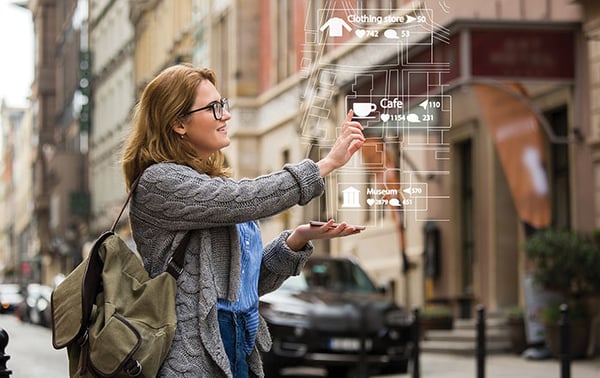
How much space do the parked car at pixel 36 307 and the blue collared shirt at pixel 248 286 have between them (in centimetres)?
3525

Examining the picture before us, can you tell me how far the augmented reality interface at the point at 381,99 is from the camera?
3.85m

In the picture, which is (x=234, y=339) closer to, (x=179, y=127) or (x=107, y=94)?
(x=179, y=127)

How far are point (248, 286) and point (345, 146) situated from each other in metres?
0.49

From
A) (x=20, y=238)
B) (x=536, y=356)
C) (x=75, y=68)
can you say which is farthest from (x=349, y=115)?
(x=20, y=238)

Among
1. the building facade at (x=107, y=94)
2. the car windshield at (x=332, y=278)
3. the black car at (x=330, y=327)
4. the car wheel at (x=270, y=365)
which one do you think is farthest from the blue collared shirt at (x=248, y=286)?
the building facade at (x=107, y=94)

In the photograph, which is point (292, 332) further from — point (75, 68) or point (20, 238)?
point (20, 238)

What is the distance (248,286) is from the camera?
144 inches

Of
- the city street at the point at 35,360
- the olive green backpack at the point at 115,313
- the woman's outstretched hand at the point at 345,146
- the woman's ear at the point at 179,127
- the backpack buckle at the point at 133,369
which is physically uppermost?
the woman's ear at the point at 179,127

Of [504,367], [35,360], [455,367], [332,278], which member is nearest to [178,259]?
[332,278]

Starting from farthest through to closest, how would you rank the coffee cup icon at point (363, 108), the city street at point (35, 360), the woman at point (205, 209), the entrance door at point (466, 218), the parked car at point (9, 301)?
the parked car at point (9, 301) → the entrance door at point (466, 218) → the city street at point (35, 360) → the coffee cup icon at point (363, 108) → the woman at point (205, 209)

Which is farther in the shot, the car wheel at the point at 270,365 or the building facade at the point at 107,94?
the building facade at the point at 107,94

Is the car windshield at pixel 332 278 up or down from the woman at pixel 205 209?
down

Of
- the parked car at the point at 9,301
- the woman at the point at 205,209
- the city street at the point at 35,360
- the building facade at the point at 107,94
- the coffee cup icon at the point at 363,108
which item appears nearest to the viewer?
the woman at the point at 205,209

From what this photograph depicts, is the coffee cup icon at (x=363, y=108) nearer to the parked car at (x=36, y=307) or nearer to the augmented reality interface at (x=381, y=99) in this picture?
the augmented reality interface at (x=381, y=99)
